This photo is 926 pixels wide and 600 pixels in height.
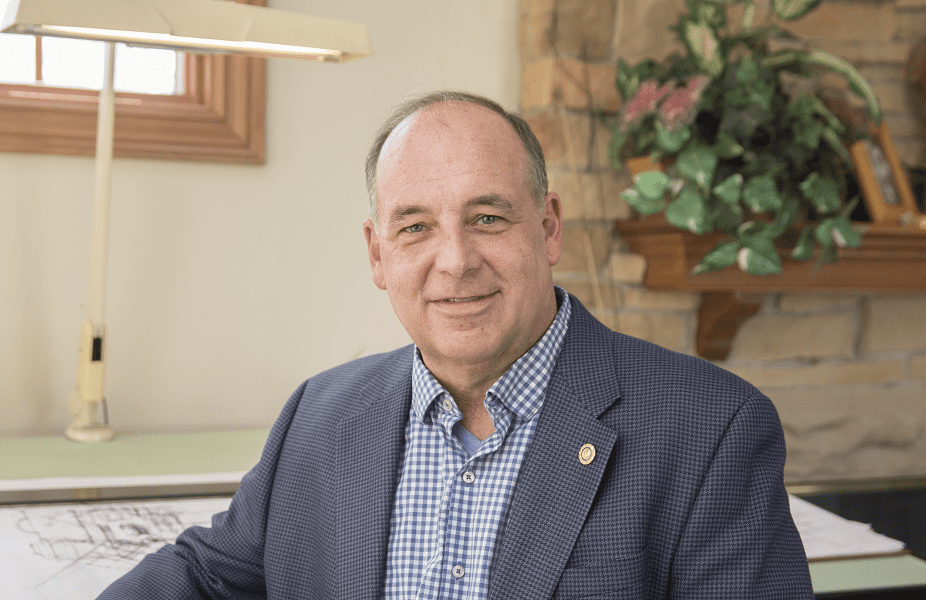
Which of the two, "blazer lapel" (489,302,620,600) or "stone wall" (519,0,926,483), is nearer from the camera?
"blazer lapel" (489,302,620,600)

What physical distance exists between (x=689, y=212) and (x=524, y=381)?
0.98 meters

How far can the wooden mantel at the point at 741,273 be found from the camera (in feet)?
6.66

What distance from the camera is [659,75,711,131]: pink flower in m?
1.89

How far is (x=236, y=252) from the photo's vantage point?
2055mm

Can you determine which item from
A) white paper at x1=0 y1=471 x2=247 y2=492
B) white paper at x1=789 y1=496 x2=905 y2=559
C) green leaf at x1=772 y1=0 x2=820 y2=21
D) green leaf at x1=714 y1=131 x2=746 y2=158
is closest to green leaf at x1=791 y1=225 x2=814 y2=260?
green leaf at x1=714 y1=131 x2=746 y2=158

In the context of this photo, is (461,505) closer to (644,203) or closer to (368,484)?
(368,484)

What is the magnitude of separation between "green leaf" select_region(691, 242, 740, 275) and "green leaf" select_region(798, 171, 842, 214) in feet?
0.70

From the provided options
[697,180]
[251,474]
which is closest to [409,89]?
[697,180]

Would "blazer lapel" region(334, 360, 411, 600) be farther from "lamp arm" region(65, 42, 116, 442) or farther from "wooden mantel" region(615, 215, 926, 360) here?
"wooden mantel" region(615, 215, 926, 360)

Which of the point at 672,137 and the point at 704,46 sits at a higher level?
the point at 704,46

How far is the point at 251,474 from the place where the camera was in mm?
1256

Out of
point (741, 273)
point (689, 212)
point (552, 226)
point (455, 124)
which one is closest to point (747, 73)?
point (689, 212)

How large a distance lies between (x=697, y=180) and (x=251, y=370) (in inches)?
46.1

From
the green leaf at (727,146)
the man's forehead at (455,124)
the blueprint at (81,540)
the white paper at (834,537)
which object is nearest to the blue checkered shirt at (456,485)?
the man's forehead at (455,124)
